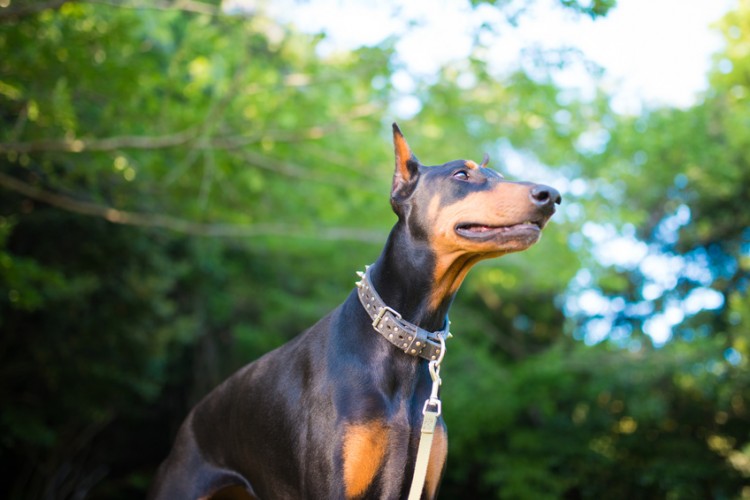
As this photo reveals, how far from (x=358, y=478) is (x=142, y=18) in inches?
223

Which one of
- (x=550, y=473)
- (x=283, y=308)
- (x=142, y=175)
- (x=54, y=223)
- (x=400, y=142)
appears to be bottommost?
(x=550, y=473)

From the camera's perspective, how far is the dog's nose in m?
2.65

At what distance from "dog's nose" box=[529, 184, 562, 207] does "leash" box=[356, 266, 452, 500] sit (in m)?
0.63

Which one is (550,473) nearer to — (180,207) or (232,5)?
(180,207)

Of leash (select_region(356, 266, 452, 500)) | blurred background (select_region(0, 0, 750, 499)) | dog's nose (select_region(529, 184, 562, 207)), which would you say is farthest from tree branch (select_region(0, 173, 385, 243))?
dog's nose (select_region(529, 184, 562, 207))

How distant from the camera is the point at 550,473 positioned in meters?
11.3

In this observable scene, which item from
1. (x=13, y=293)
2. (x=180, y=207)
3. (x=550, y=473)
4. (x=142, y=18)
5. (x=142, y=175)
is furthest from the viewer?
(x=550, y=473)

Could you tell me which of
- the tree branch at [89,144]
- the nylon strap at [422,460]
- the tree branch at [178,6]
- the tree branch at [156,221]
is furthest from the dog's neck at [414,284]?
the tree branch at [156,221]

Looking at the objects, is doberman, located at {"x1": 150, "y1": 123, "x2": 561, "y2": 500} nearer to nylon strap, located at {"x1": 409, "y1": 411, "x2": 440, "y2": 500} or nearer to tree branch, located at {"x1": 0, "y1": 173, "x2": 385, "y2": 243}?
nylon strap, located at {"x1": 409, "y1": 411, "x2": 440, "y2": 500}

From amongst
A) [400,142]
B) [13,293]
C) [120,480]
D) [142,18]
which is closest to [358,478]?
[400,142]

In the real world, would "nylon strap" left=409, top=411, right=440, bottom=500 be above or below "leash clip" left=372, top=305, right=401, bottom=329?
below

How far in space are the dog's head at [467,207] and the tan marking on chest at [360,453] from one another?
2.21 ft

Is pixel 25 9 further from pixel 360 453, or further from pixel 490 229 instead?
pixel 360 453

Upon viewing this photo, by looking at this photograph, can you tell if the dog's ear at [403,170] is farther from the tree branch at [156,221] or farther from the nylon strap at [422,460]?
the tree branch at [156,221]
